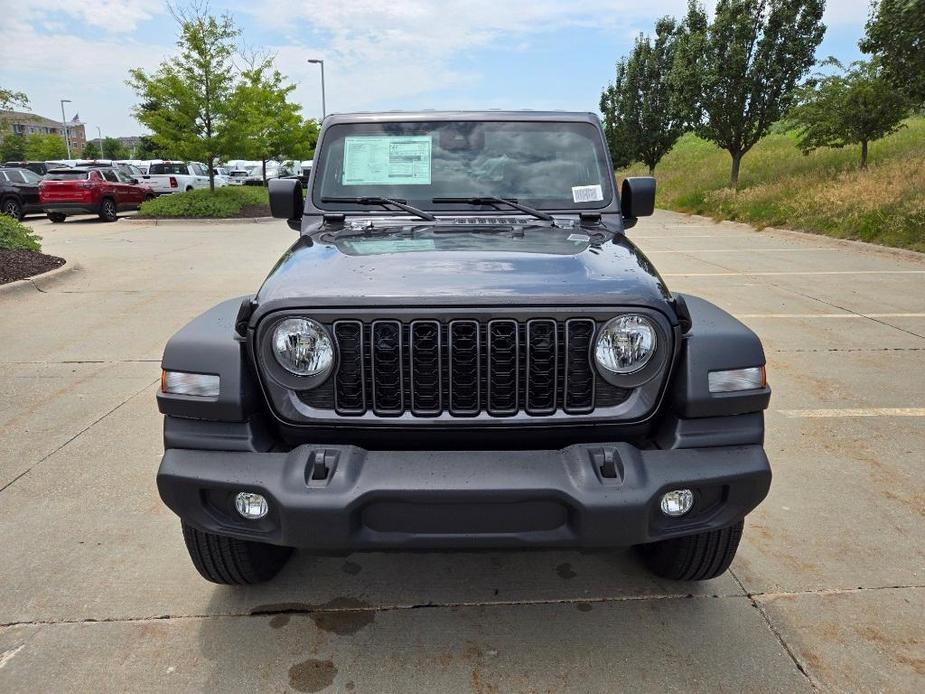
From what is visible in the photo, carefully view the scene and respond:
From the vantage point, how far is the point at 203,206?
21.9 metres

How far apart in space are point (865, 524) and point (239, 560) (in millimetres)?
2748

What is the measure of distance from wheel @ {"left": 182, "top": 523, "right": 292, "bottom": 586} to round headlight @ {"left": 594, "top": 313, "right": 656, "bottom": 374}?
1.46m

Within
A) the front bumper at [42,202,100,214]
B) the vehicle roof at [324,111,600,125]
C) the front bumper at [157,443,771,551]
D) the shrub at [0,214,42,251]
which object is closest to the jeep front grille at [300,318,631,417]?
the front bumper at [157,443,771,551]

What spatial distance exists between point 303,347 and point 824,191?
61.3ft

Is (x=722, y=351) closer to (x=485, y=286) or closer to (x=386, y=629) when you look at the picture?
(x=485, y=286)

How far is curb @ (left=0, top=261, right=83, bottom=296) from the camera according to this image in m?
8.96

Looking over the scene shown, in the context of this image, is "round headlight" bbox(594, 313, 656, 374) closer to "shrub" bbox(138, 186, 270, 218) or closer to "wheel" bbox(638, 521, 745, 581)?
"wheel" bbox(638, 521, 745, 581)

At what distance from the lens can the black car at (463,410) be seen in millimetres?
2170

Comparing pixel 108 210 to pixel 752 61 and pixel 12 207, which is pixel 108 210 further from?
pixel 752 61

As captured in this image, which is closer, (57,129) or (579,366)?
(579,366)

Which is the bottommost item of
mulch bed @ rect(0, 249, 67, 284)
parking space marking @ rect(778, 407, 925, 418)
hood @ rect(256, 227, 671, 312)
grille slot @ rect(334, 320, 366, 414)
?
parking space marking @ rect(778, 407, 925, 418)

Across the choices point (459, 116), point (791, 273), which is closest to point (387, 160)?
point (459, 116)

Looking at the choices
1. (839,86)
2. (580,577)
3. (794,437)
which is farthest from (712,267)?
(839,86)

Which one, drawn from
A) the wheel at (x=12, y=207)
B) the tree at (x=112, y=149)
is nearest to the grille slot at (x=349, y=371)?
the wheel at (x=12, y=207)
